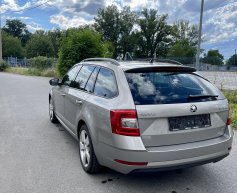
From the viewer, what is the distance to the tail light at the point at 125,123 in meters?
3.01

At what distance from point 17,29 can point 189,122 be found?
10692 centimetres

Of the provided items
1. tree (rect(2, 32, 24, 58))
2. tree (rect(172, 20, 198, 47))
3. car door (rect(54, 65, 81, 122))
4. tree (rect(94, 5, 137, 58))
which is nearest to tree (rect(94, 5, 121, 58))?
tree (rect(94, 5, 137, 58))

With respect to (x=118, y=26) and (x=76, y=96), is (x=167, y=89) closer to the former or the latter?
(x=76, y=96)

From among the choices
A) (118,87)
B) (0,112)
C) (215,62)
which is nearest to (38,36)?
(215,62)

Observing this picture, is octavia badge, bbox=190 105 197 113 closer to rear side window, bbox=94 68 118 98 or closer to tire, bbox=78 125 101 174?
rear side window, bbox=94 68 118 98

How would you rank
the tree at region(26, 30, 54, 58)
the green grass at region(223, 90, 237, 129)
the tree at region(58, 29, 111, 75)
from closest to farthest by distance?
the green grass at region(223, 90, 237, 129)
the tree at region(58, 29, 111, 75)
the tree at region(26, 30, 54, 58)

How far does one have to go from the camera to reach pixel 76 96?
4375 millimetres

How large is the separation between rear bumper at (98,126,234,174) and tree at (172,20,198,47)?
6792 cm

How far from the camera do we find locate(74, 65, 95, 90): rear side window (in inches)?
172

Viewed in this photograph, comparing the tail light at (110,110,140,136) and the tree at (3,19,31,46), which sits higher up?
the tree at (3,19,31,46)

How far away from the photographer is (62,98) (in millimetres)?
5305

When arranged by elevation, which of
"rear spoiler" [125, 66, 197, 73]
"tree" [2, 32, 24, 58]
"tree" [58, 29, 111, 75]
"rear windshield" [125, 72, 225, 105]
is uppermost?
"tree" [2, 32, 24, 58]

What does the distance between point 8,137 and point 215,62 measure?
19158mm

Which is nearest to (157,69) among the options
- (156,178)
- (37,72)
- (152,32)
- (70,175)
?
(156,178)
